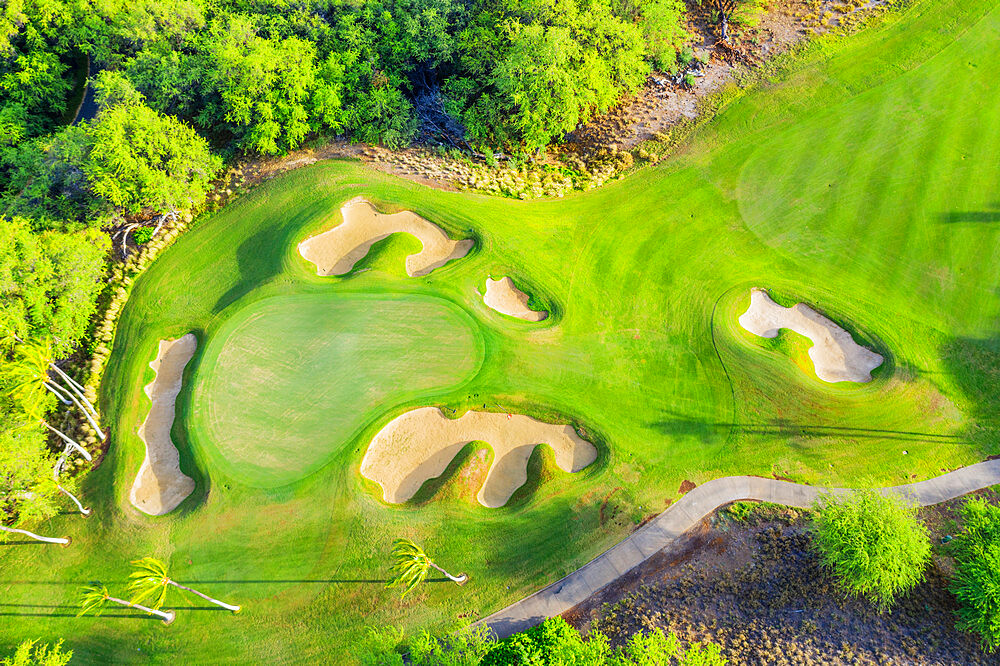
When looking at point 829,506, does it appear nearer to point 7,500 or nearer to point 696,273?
point 696,273

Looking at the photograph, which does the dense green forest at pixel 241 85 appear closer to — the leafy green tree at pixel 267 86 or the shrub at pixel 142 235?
the leafy green tree at pixel 267 86

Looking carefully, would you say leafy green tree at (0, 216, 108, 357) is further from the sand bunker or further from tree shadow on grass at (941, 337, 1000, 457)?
tree shadow on grass at (941, 337, 1000, 457)

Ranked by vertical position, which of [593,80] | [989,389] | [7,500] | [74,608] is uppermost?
[593,80]

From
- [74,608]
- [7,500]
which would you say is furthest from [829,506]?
[7,500]

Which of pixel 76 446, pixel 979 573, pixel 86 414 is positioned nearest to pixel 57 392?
pixel 86 414

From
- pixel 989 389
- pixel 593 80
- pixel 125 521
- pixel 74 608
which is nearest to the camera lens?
pixel 74 608

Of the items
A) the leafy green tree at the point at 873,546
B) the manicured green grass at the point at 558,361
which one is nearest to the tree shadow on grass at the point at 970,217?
the manicured green grass at the point at 558,361

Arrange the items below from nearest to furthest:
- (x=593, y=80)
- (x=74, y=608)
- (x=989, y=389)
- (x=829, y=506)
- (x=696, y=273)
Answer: (x=829, y=506) < (x=74, y=608) < (x=989, y=389) < (x=696, y=273) < (x=593, y=80)

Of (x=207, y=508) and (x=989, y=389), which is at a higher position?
(x=207, y=508)
